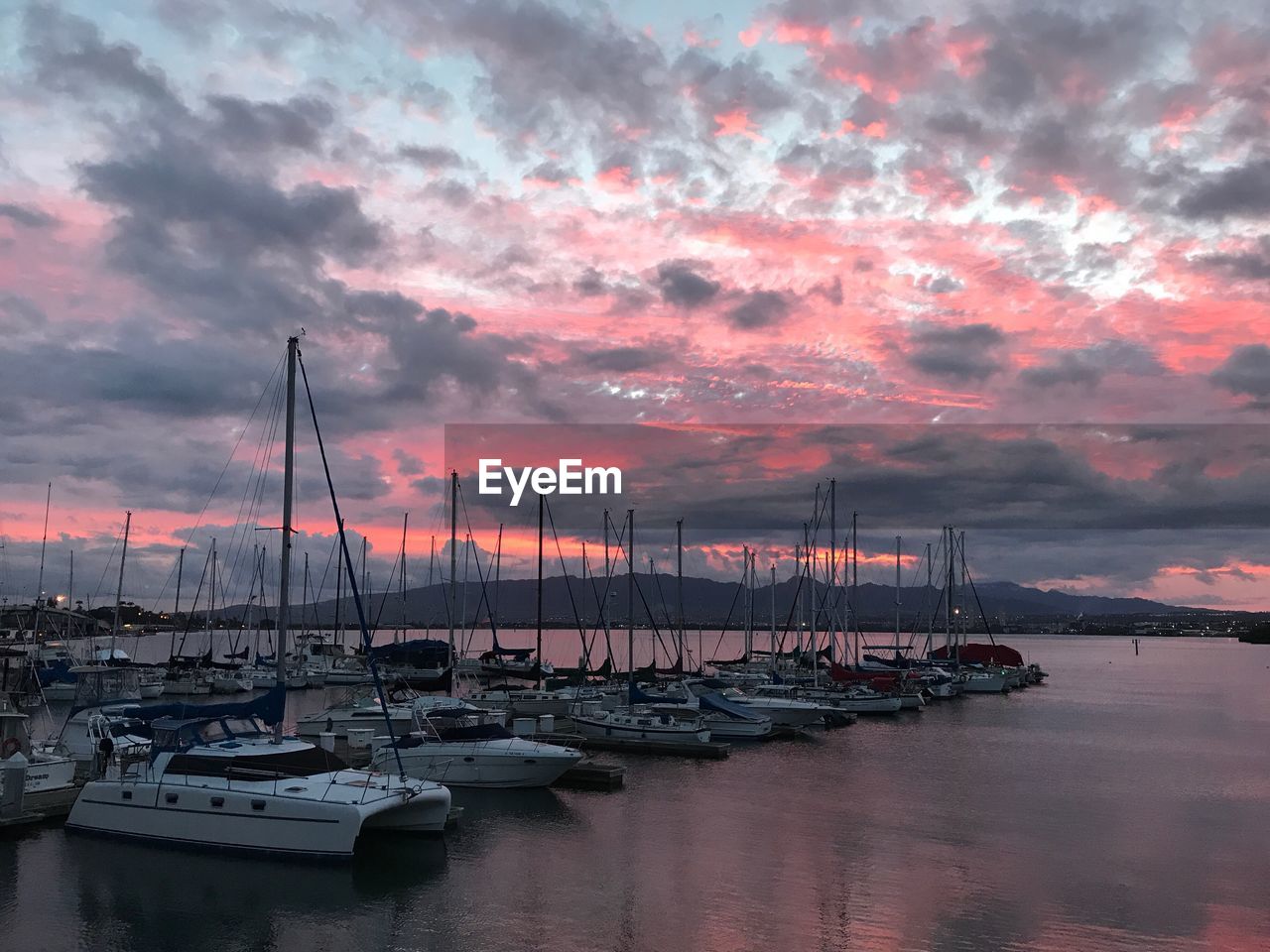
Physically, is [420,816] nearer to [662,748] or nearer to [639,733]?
[662,748]

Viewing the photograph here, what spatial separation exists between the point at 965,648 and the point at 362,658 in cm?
6173

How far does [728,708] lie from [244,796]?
103 ft

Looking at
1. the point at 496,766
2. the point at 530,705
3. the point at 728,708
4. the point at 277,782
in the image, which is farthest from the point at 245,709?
the point at 728,708

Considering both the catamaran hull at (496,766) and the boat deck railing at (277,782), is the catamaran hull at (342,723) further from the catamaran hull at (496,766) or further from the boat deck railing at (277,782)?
the boat deck railing at (277,782)

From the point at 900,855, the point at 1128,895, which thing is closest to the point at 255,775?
the point at 900,855

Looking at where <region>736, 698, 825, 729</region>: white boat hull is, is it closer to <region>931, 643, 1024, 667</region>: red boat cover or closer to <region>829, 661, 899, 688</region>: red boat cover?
<region>829, 661, 899, 688</region>: red boat cover

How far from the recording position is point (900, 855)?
28.5m

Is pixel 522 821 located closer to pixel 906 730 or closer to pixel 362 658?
pixel 906 730

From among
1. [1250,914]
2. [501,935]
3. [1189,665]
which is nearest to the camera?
[501,935]

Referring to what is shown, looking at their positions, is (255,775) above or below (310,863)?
above

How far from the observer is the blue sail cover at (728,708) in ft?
175

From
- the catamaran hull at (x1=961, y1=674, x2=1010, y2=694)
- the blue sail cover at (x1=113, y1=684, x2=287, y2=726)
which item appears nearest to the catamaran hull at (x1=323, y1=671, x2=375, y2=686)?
the catamaran hull at (x1=961, y1=674, x2=1010, y2=694)

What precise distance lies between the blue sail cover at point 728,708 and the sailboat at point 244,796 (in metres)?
27.1

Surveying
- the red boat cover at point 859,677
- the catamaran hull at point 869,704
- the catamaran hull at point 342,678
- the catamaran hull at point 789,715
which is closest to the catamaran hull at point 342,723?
the catamaran hull at point 789,715
